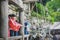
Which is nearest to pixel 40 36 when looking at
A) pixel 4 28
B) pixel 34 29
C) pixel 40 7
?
pixel 34 29

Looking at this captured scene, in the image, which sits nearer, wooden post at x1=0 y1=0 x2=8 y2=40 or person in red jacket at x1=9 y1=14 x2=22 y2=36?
wooden post at x1=0 y1=0 x2=8 y2=40

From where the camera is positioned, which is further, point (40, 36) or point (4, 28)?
point (40, 36)

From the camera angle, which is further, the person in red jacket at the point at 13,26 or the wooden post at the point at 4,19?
the person in red jacket at the point at 13,26

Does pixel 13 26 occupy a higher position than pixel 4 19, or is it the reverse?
pixel 4 19

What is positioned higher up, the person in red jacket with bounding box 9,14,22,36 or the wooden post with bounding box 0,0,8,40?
the wooden post with bounding box 0,0,8,40

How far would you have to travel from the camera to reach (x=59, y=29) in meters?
19.2

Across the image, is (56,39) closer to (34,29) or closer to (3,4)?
(34,29)

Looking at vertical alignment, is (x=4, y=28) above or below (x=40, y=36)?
above

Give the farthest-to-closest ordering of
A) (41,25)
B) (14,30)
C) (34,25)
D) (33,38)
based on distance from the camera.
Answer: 1. (41,25)
2. (34,25)
3. (33,38)
4. (14,30)

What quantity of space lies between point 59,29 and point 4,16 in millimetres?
14837

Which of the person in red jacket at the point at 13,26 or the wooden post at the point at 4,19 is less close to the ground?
the wooden post at the point at 4,19

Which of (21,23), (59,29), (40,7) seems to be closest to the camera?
(21,23)

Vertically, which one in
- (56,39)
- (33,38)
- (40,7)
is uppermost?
(40,7)

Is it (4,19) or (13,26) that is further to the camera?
(13,26)
